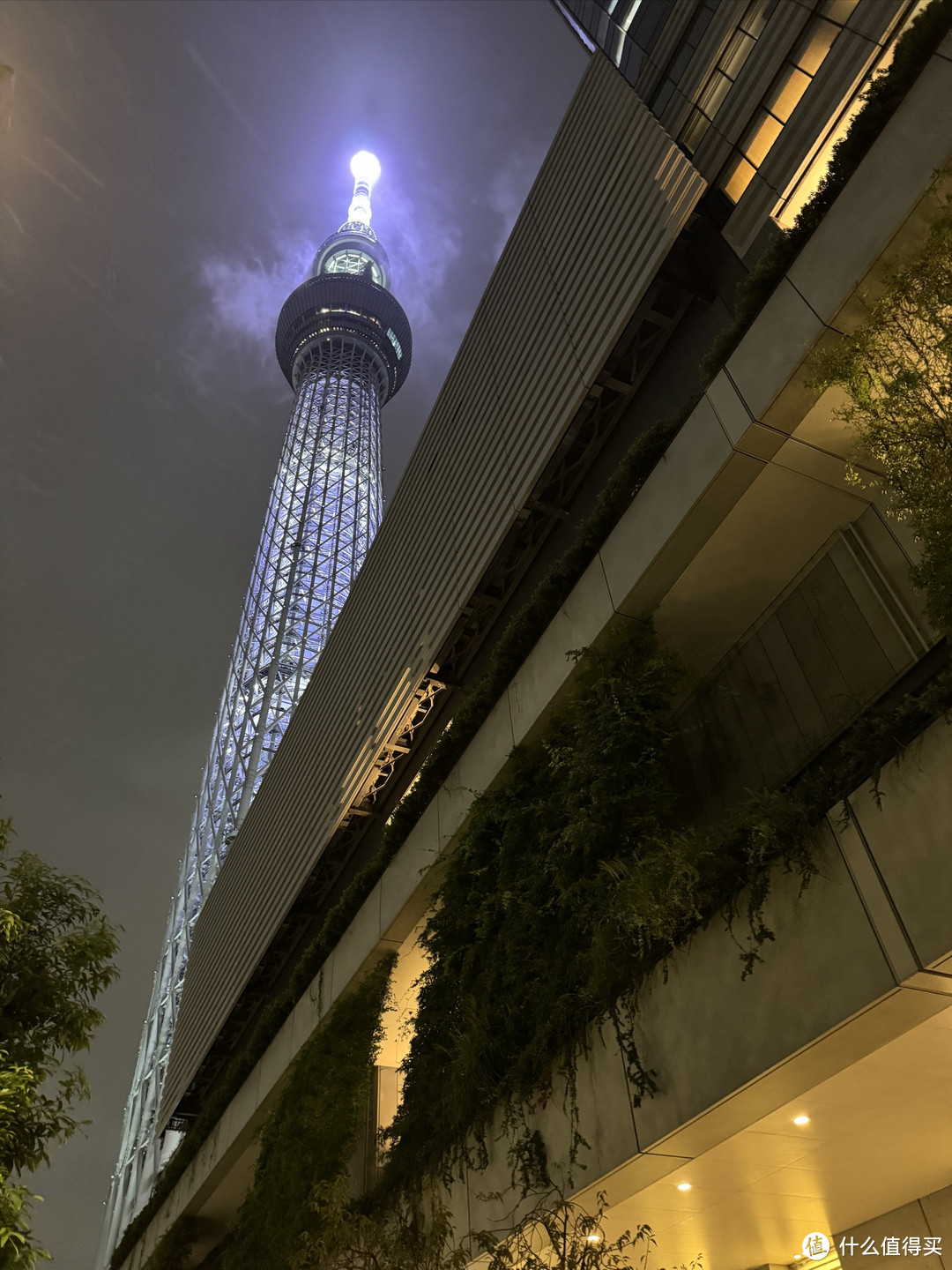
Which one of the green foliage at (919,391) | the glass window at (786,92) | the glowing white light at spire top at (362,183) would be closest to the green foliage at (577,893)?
the green foliage at (919,391)

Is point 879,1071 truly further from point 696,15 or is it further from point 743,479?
point 696,15

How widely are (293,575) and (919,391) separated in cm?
5495

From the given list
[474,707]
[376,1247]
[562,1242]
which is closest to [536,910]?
[562,1242]

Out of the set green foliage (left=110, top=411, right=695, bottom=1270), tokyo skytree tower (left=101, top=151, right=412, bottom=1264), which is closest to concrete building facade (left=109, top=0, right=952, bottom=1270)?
green foliage (left=110, top=411, right=695, bottom=1270)

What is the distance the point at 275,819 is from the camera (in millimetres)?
21375

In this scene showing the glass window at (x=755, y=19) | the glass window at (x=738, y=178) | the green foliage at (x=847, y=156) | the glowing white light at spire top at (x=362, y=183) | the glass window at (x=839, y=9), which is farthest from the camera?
the glowing white light at spire top at (x=362, y=183)

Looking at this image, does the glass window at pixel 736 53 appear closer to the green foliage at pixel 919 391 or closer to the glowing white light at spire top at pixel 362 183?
the green foliage at pixel 919 391

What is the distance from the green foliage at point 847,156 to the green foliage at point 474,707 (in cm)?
114

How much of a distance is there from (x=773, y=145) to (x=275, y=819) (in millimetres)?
17412

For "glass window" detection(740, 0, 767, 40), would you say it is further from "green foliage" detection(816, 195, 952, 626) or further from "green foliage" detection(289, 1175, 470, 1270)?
"green foliage" detection(289, 1175, 470, 1270)

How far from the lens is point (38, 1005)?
29.8 ft

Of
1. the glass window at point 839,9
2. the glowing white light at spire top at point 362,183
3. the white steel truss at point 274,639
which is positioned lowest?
the glass window at point 839,9

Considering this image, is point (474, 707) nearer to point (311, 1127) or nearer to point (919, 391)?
point (311, 1127)

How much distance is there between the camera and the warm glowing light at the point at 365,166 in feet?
374
